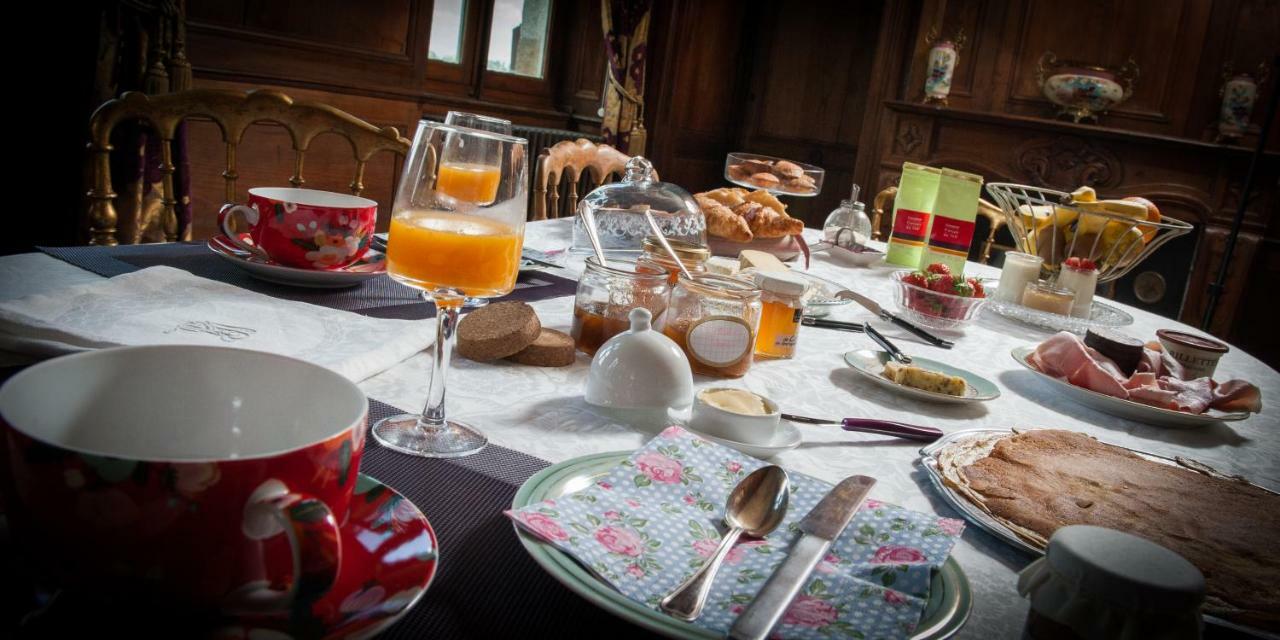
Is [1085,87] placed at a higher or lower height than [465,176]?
higher

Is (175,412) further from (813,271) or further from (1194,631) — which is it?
(813,271)

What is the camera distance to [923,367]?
3.58ft

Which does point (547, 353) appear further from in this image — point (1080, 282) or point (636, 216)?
point (1080, 282)

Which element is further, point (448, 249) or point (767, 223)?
point (767, 223)

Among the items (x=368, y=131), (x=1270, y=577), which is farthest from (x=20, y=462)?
(x=368, y=131)

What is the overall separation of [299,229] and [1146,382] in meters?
1.02

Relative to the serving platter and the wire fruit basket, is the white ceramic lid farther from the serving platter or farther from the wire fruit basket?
the wire fruit basket

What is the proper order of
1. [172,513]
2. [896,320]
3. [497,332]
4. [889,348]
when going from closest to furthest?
1. [172,513]
2. [497,332]
3. [889,348]
4. [896,320]

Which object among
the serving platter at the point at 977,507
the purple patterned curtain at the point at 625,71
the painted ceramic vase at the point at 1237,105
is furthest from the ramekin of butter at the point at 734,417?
the painted ceramic vase at the point at 1237,105

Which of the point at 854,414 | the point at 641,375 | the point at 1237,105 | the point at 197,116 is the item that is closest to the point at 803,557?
the point at 641,375

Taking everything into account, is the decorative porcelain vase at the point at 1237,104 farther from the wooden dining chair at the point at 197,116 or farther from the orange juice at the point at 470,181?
the orange juice at the point at 470,181

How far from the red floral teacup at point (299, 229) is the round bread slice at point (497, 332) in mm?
218

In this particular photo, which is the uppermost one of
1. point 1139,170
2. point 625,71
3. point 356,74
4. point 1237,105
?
point 1237,105

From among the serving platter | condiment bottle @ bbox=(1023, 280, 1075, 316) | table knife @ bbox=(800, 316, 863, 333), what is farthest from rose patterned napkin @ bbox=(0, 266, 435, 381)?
condiment bottle @ bbox=(1023, 280, 1075, 316)
